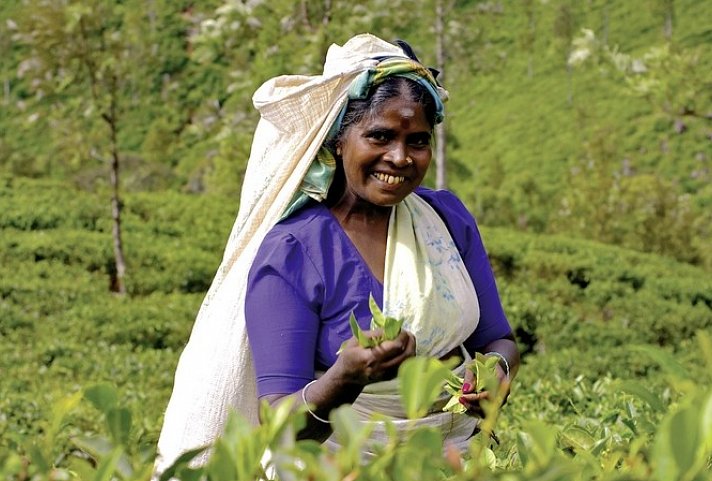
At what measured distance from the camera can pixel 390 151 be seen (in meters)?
1.92

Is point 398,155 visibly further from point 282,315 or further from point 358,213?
point 282,315

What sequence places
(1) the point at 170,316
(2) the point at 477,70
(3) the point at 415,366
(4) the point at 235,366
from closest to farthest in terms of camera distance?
(3) the point at 415,366
(4) the point at 235,366
(1) the point at 170,316
(2) the point at 477,70

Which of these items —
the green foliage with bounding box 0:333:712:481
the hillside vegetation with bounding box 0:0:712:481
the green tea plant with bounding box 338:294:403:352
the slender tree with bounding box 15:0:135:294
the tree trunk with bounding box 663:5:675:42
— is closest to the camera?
the green foliage with bounding box 0:333:712:481

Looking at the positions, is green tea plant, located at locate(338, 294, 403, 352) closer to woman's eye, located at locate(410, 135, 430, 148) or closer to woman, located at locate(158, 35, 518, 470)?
woman, located at locate(158, 35, 518, 470)

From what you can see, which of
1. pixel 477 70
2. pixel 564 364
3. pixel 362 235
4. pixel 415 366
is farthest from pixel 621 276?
pixel 415 366

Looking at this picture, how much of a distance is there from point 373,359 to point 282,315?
15.1 inches

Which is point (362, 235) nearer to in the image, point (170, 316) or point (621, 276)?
point (170, 316)

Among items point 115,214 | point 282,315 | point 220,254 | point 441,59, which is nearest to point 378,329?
point 282,315

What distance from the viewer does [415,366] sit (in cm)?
90

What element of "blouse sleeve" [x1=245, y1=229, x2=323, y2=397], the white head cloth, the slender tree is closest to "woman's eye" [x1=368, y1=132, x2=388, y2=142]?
the white head cloth

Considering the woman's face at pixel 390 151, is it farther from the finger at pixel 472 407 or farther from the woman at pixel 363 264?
the finger at pixel 472 407

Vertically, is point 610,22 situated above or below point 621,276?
below

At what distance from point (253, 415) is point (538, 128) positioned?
36.5m

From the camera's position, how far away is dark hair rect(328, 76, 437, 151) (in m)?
1.95
